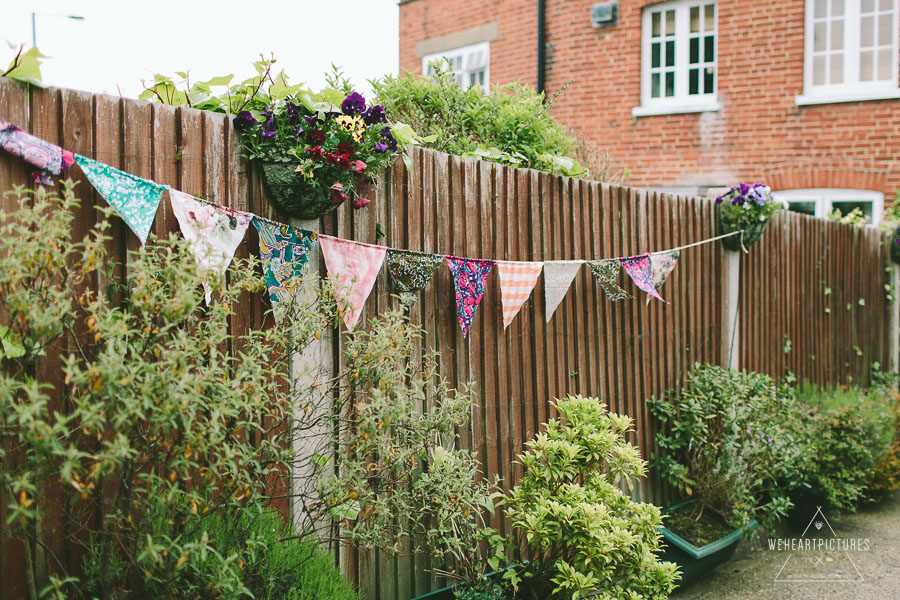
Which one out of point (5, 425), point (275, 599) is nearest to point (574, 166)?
point (275, 599)

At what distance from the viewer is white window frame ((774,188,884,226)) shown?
395 inches

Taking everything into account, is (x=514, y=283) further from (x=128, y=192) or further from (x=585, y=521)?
(x=128, y=192)

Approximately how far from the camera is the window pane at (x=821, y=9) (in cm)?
1027

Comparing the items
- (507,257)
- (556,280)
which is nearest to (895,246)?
(556,280)

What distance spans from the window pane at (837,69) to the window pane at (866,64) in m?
0.26

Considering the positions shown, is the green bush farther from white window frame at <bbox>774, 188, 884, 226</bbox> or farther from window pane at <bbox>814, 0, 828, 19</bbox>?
window pane at <bbox>814, 0, 828, 19</bbox>

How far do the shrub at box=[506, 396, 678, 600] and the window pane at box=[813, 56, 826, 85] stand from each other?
9.08m

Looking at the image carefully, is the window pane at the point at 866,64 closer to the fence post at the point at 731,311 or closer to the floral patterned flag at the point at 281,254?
the fence post at the point at 731,311

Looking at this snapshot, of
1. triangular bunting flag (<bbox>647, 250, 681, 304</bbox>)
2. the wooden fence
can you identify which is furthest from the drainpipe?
triangular bunting flag (<bbox>647, 250, 681, 304</bbox>)

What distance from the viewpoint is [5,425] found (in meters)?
1.86

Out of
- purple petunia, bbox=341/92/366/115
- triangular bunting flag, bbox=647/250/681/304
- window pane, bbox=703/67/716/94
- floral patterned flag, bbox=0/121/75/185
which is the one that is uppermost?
window pane, bbox=703/67/716/94

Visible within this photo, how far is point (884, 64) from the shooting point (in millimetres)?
10109

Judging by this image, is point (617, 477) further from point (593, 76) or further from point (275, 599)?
point (593, 76)

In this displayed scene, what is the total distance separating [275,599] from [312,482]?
1.94 feet
